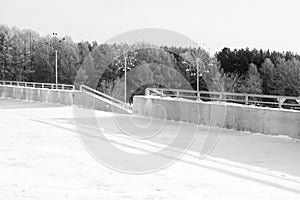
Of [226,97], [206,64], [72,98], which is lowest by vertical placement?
[72,98]

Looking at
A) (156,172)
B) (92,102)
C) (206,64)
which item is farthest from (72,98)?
(206,64)

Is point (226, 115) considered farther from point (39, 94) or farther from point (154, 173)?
point (39, 94)

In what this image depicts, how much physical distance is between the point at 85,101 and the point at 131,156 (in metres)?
16.1

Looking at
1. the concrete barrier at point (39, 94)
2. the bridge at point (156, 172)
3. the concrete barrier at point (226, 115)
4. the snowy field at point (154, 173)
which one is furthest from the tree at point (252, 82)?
the snowy field at point (154, 173)

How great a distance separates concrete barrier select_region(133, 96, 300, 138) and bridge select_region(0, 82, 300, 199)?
0.06 m

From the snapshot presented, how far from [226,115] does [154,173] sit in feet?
22.4

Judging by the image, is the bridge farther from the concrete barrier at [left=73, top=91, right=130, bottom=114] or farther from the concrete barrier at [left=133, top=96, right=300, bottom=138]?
the concrete barrier at [left=73, top=91, right=130, bottom=114]

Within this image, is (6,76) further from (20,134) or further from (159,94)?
(20,134)

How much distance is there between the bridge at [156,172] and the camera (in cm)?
607

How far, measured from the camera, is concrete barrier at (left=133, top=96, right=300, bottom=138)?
1172 centimetres

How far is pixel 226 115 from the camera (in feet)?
45.3

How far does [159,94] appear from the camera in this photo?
62.5 ft

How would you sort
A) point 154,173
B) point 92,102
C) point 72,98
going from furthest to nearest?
point 72,98 < point 92,102 < point 154,173

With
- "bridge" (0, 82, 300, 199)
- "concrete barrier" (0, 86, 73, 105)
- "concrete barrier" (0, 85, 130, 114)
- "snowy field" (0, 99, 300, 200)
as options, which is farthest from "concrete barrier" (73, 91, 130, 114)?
"snowy field" (0, 99, 300, 200)
